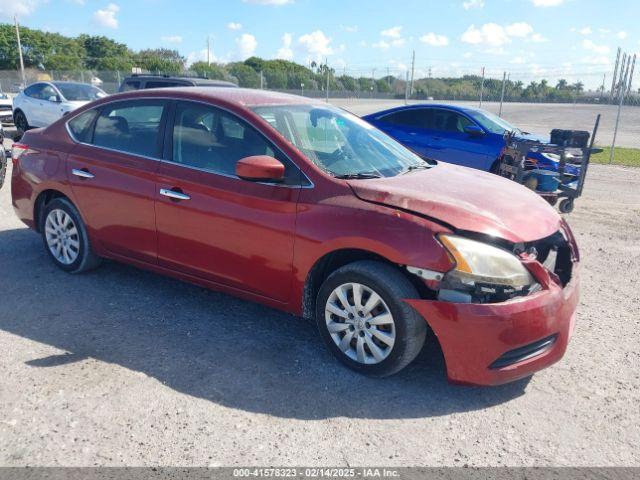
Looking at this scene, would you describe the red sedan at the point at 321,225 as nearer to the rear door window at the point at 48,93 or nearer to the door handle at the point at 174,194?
the door handle at the point at 174,194

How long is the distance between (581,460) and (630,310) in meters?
2.33

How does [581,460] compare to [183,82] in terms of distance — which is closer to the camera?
[581,460]

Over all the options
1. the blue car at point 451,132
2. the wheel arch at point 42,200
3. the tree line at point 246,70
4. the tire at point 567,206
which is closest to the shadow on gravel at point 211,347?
the wheel arch at point 42,200

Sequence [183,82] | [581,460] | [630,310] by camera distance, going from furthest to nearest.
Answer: [183,82] → [630,310] → [581,460]

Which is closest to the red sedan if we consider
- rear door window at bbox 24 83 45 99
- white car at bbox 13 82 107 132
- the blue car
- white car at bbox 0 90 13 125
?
the blue car

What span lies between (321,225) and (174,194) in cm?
128

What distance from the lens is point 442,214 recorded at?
323 centimetres

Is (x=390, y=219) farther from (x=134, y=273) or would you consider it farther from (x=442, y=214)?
(x=134, y=273)

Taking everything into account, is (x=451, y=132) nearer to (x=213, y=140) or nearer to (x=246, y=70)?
(x=213, y=140)

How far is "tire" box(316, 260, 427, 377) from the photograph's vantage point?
10.5 feet

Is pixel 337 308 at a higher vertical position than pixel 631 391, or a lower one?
higher

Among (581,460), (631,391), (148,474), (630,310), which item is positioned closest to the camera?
(148,474)

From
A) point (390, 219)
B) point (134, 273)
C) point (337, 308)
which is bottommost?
point (134, 273)

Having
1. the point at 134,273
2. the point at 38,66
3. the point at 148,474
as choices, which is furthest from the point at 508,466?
the point at 38,66
